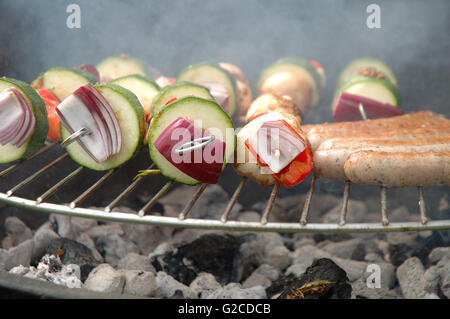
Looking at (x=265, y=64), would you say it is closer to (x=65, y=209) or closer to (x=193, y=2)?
(x=193, y=2)

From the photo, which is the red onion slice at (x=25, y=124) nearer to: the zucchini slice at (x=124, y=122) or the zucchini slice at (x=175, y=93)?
the zucchini slice at (x=124, y=122)

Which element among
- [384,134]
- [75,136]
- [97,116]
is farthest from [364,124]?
[75,136]

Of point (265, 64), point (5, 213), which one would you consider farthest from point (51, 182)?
point (265, 64)

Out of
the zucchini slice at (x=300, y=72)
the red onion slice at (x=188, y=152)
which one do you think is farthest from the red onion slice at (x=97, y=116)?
the zucchini slice at (x=300, y=72)

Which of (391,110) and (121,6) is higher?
(121,6)

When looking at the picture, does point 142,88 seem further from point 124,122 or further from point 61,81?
point 124,122

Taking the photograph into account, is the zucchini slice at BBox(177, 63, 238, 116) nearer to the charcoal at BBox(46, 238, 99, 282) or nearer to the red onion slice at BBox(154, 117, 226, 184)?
the red onion slice at BBox(154, 117, 226, 184)

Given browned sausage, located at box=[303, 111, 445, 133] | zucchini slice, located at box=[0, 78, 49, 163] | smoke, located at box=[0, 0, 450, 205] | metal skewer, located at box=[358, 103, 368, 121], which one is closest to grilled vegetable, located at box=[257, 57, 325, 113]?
smoke, located at box=[0, 0, 450, 205]
